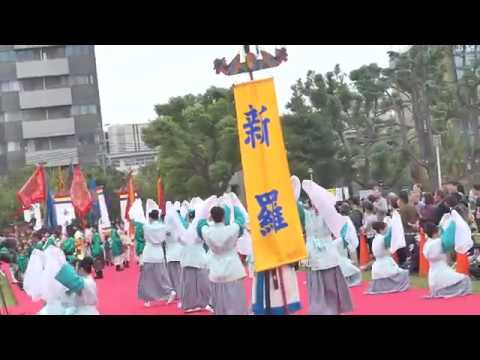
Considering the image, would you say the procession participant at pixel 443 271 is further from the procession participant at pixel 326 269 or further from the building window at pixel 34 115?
the building window at pixel 34 115

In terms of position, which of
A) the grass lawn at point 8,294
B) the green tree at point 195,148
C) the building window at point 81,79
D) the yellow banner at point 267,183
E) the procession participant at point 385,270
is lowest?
the grass lawn at point 8,294

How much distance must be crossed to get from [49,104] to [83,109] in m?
2.15

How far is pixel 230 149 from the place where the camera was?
102 ft

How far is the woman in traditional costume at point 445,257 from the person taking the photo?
29.7 ft

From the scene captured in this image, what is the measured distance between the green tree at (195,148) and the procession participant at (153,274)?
19716 mm

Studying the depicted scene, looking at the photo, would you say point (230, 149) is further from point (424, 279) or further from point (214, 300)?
point (214, 300)

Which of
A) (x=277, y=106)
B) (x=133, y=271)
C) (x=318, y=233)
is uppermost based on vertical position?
(x=277, y=106)

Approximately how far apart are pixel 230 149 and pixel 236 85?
2375 centimetres

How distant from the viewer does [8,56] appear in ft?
160

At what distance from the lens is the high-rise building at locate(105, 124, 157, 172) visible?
A: 5464 cm

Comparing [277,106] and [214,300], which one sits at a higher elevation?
[277,106]

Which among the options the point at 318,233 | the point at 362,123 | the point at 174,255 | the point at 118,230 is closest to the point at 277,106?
the point at 318,233

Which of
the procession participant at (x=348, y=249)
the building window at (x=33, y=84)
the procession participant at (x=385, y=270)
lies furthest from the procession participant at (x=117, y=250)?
the building window at (x=33, y=84)

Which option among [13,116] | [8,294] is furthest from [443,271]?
[13,116]
